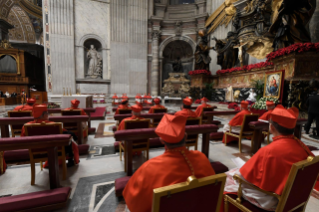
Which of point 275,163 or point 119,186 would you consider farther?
point 119,186

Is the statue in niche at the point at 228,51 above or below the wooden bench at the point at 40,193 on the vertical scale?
above

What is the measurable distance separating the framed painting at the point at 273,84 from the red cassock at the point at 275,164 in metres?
6.27

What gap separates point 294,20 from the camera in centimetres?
632

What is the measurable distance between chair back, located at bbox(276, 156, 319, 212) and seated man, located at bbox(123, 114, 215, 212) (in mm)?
543

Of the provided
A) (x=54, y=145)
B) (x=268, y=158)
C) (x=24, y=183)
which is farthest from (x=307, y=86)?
(x=24, y=183)

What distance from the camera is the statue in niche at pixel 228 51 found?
11.2 m

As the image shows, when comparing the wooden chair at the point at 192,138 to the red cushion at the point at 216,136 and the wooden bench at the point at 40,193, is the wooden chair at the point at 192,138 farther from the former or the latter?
the wooden bench at the point at 40,193

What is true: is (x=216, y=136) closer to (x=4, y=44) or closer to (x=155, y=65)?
(x=155, y=65)

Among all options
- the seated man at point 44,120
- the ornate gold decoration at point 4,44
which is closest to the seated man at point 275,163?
the seated man at point 44,120

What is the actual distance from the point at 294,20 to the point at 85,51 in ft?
47.6

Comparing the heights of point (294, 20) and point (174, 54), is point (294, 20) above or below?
below

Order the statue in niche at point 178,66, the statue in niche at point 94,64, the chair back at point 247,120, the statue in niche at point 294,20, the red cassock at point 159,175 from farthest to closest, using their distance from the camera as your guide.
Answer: the statue in niche at point 178,66 → the statue in niche at point 94,64 → the statue in niche at point 294,20 → the chair back at point 247,120 → the red cassock at point 159,175

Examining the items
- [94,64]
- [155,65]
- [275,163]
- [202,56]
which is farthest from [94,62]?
[275,163]

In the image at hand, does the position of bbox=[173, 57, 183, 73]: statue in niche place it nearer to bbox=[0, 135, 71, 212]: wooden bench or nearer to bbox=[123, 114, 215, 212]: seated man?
bbox=[0, 135, 71, 212]: wooden bench
